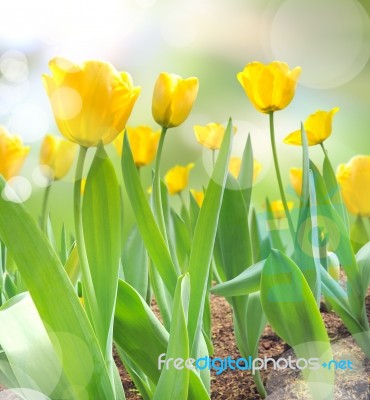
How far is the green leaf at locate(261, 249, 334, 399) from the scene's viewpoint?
553mm

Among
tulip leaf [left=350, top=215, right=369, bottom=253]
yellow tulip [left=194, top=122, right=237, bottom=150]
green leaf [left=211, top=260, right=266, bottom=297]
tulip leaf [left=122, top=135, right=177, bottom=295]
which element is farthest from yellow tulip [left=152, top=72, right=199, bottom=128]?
tulip leaf [left=350, top=215, right=369, bottom=253]

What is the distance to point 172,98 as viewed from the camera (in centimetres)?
60

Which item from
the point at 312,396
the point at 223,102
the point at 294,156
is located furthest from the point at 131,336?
the point at 223,102

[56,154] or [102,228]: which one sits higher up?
[56,154]

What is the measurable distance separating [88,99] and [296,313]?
0.96ft

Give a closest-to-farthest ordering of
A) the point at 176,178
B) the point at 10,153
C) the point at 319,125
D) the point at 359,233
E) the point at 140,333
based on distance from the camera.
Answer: the point at 140,333, the point at 10,153, the point at 319,125, the point at 359,233, the point at 176,178

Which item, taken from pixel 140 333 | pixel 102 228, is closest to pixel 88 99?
pixel 102 228

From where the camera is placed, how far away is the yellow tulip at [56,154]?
823 mm

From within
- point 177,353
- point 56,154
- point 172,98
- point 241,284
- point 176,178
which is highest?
point 176,178

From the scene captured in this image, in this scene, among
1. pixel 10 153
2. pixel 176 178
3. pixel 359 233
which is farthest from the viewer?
pixel 176 178

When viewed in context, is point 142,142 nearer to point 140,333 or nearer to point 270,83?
point 270,83

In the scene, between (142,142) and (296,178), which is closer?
(142,142)

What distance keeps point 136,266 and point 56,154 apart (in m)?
0.22

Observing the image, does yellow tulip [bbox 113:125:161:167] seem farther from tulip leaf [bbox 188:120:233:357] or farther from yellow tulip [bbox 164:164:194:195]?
tulip leaf [bbox 188:120:233:357]
